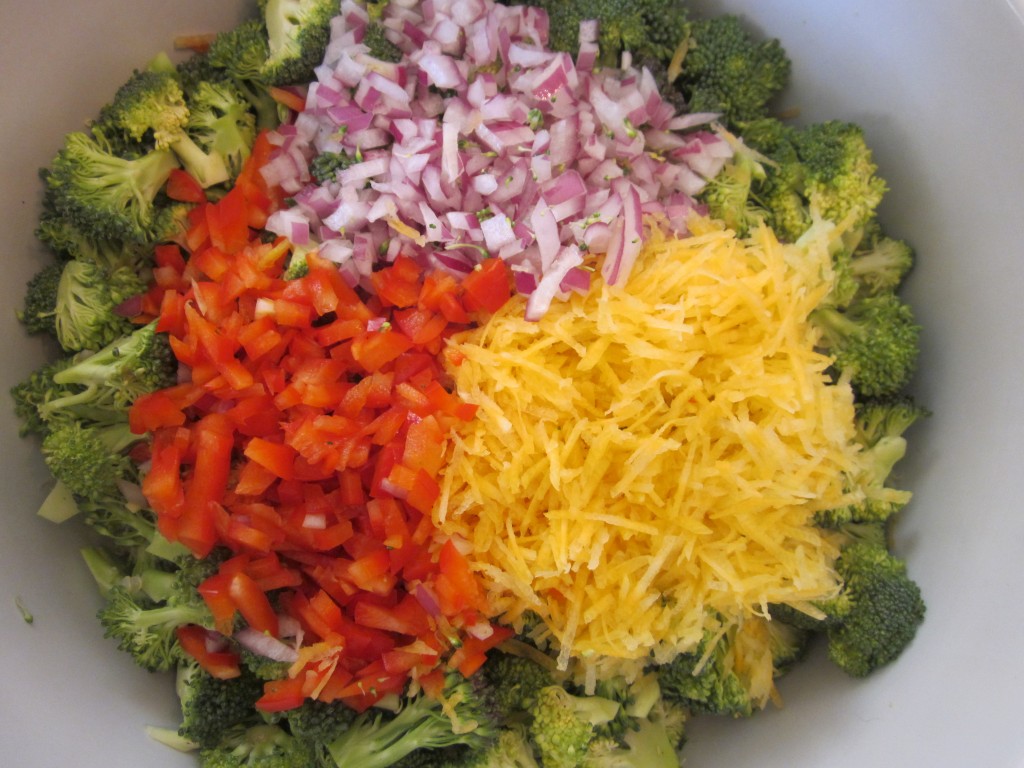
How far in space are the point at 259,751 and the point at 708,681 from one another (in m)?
1.07

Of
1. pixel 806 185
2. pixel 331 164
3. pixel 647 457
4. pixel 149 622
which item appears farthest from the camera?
pixel 806 185

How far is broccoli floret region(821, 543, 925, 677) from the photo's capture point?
1.78 meters

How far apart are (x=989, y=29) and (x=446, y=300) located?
1330 mm

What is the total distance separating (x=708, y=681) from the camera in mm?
1801

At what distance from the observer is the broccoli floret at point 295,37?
73.2 inches

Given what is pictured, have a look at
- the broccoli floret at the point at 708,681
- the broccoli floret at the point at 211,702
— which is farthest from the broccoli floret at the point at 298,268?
the broccoli floret at the point at 708,681

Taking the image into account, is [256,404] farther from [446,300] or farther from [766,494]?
[766,494]

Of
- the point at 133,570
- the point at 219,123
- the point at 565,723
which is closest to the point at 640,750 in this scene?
the point at 565,723

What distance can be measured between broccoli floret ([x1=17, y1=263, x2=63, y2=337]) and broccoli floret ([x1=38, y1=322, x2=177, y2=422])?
114 millimetres

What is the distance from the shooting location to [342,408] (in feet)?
5.58

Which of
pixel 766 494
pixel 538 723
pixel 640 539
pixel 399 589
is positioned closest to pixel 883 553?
pixel 766 494

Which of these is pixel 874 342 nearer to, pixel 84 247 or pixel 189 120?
pixel 189 120

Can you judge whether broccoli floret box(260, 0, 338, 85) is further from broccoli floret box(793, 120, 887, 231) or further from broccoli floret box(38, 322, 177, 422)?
broccoli floret box(793, 120, 887, 231)

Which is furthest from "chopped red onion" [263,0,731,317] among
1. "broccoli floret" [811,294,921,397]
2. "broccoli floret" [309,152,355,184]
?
"broccoli floret" [811,294,921,397]
